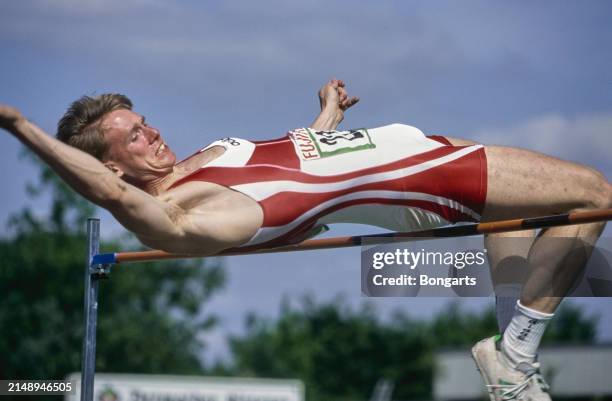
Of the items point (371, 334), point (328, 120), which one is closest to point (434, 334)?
point (371, 334)

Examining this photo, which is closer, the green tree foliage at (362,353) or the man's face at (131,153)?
the man's face at (131,153)

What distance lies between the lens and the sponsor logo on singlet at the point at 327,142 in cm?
436

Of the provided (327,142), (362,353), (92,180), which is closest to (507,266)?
(327,142)

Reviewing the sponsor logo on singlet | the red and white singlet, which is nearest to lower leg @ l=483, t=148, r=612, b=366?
the red and white singlet

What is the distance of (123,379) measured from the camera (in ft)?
61.0

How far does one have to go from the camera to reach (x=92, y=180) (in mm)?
3805

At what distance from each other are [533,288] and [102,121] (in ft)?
6.28

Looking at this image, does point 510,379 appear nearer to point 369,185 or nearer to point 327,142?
point 369,185

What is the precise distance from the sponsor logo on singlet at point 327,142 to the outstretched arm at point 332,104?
628mm

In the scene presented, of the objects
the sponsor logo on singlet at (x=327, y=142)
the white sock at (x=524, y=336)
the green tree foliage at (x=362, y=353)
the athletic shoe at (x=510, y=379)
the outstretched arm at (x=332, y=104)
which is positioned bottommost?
the green tree foliage at (x=362, y=353)

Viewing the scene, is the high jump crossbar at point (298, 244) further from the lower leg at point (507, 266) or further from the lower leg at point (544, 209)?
the lower leg at point (507, 266)

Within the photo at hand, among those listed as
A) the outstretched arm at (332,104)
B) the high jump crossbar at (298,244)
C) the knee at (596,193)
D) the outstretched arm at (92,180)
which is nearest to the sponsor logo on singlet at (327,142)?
the high jump crossbar at (298,244)

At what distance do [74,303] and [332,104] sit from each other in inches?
1363

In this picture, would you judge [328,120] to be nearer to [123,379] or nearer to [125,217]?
[125,217]
